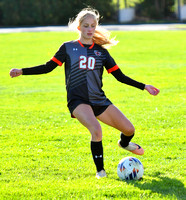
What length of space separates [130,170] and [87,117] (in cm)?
83

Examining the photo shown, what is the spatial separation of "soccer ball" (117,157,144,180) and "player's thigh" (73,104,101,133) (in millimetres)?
558

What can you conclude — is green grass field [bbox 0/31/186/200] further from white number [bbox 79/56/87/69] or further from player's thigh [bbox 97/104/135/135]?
white number [bbox 79/56/87/69]

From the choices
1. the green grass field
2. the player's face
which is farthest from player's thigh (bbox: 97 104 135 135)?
the player's face

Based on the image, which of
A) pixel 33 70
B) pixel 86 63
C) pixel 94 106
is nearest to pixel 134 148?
pixel 94 106

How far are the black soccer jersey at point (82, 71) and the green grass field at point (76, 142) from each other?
1009 millimetres

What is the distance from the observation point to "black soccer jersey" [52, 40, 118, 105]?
5.62m

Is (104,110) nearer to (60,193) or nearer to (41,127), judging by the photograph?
(60,193)

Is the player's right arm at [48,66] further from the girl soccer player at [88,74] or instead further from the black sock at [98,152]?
the black sock at [98,152]

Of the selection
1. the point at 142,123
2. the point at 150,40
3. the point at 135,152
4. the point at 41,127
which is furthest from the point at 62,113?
the point at 150,40

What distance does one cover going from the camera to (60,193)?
505 cm

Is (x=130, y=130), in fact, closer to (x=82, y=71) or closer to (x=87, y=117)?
(x=87, y=117)

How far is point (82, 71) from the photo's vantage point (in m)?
5.64

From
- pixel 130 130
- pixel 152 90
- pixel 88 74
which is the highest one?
pixel 88 74

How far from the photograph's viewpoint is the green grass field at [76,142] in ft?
17.0
